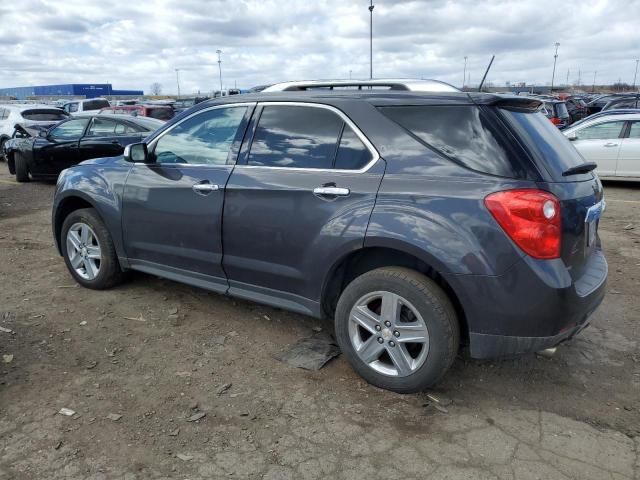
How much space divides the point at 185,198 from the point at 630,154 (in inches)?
392

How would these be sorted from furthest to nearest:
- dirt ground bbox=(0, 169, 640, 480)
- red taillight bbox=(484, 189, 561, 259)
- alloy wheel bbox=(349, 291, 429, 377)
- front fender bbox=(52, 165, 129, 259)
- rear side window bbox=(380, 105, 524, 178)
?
front fender bbox=(52, 165, 129, 259)
alloy wheel bbox=(349, 291, 429, 377)
rear side window bbox=(380, 105, 524, 178)
red taillight bbox=(484, 189, 561, 259)
dirt ground bbox=(0, 169, 640, 480)

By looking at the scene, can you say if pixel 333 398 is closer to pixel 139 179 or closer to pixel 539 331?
pixel 539 331

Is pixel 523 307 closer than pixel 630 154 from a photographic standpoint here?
Yes

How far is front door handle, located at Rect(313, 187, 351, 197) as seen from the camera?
3.23m

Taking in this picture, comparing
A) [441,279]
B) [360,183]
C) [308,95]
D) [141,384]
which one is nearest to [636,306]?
[441,279]

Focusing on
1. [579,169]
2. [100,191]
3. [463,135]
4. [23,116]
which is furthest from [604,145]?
[23,116]

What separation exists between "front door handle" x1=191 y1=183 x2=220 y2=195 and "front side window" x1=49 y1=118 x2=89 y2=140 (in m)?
7.84

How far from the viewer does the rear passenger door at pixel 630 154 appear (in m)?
10.7

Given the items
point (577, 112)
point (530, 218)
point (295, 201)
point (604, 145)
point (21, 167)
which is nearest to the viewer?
point (530, 218)

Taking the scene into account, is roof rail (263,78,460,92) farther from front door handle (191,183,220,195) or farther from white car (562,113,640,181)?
white car (562,113,640,181)

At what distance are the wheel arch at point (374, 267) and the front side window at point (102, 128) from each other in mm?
8095

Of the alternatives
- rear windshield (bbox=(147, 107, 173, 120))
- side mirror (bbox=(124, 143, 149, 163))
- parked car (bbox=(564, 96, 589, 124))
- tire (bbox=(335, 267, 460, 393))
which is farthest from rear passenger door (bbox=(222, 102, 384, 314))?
parked car (bbox=(564, 96, 589, 124))

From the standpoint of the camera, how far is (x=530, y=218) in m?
2.75

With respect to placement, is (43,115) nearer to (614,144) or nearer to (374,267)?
(614,144)
